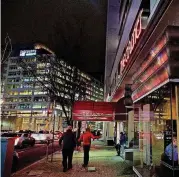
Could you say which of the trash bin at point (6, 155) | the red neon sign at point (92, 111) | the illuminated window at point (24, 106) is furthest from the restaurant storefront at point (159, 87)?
the illuminated window at point (24, 106)

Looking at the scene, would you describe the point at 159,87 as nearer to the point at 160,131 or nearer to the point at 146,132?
the point at 160,131

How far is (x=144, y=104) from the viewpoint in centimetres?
865

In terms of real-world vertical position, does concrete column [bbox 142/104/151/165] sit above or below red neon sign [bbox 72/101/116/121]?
below

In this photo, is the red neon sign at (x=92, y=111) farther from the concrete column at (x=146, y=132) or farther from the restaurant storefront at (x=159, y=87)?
the concrete column at (x=146, y=132)

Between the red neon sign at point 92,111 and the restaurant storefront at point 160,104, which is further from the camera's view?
the red neon sign at point 92,111

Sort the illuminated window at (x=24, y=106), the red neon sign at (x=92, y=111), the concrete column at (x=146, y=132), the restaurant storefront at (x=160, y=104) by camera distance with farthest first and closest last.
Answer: the illuminated window at (x=24, y=106) → the red neon sign at (x=92, y=111) → the concrete column at (x=146, y=132) → the restaurant storefront at (x=160, y=104)

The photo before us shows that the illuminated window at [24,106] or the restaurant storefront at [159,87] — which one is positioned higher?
the illuminated window at [24,106]

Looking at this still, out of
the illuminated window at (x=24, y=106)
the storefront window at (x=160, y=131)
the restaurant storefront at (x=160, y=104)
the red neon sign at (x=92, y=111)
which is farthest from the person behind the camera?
the illuminated window at (x=24, y=106)

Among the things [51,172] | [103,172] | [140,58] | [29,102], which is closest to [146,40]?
[140,58]

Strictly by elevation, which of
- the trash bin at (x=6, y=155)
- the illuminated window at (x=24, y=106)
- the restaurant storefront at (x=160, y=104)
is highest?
the illuminated window at (x=24, y=106)

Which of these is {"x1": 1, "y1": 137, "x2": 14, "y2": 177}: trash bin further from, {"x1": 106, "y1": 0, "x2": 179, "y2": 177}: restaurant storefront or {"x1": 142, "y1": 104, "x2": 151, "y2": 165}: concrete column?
{"x1": 142, "y1": 104, "x2": 151, "y2": 165}: concrete column

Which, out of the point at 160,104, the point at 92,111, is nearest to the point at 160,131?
the point at 160,104

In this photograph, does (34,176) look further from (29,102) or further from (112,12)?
(29,102)

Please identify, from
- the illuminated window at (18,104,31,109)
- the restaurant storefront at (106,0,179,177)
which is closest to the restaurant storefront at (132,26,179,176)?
the restaurant storefront at (106,0,179,177)
